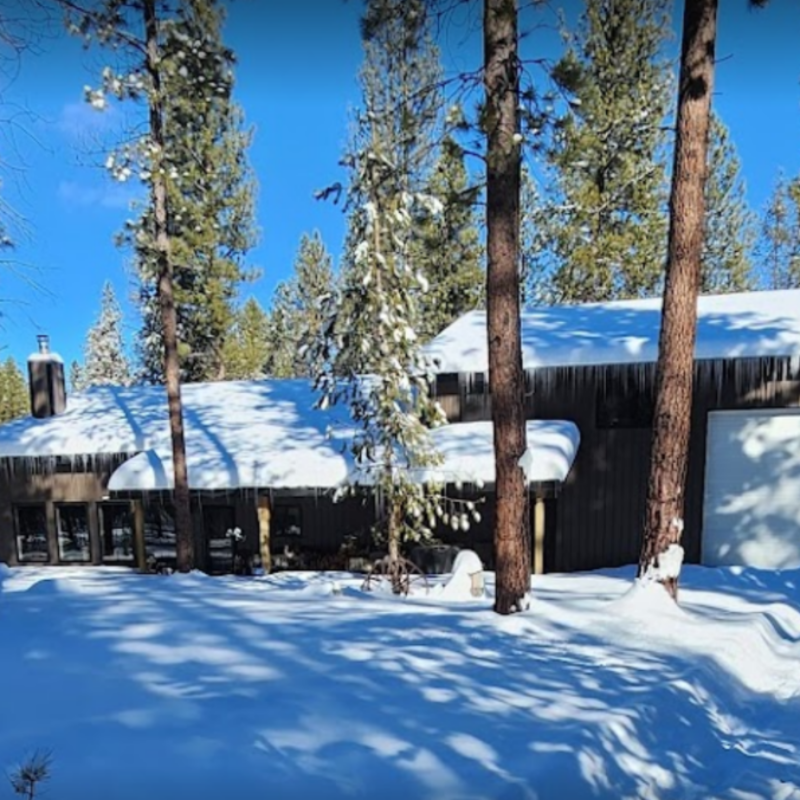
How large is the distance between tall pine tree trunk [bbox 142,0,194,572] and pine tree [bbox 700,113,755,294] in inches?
620

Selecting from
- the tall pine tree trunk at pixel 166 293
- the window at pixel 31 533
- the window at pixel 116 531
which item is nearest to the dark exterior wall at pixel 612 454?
the tall pine tree trunk at pixel 166 293

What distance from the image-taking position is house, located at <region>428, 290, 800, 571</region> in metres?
9.36

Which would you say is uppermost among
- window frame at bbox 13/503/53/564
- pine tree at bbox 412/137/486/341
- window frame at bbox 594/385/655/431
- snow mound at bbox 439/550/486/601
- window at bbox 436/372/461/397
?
pine tree at bbox 412/137/486/341

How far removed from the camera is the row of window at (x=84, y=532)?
12.4 meters

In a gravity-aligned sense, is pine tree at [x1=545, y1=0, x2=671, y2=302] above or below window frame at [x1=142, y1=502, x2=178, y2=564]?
above

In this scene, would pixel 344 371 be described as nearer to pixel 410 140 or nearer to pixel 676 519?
pixel 410 140

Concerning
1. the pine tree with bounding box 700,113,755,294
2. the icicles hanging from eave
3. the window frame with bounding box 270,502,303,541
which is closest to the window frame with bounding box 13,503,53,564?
the icicles hanging from eave

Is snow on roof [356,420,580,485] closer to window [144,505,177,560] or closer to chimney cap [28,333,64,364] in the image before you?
window [144,505,177,560]

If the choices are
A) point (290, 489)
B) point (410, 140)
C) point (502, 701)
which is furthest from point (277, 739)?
point (290, 489)

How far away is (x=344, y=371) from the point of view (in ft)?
28.5

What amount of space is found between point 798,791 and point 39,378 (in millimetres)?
15290

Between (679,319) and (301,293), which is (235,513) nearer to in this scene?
(679,319)

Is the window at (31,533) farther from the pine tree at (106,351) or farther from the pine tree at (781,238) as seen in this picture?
the pine tree at (106,351)

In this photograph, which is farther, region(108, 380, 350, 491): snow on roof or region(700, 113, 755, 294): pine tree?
region(700, 113, 755, 294): pine tree
